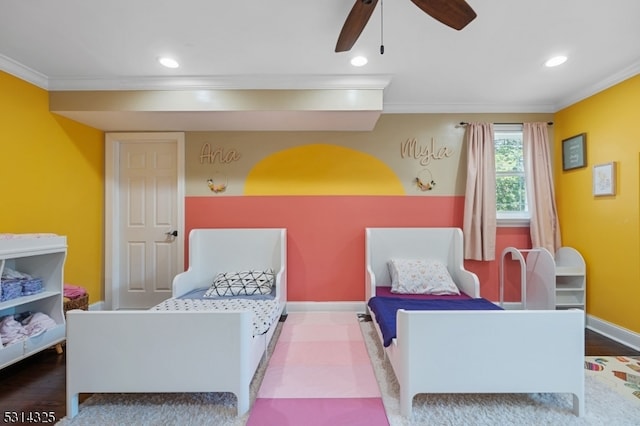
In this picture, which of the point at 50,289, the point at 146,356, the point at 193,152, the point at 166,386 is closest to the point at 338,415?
the point at 166,386

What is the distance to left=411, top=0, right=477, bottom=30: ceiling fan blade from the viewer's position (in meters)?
1.42

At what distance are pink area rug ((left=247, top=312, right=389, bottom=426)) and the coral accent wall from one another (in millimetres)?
596

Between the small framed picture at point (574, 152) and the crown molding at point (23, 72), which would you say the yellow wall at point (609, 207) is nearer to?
the small framed picture at point (574, 152)

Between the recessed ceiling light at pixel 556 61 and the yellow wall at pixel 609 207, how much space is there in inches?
26.7

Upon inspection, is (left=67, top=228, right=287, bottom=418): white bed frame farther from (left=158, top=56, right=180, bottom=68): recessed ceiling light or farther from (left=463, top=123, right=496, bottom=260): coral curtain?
(left=463, top=123, right=496, bottom=260): coral curtain

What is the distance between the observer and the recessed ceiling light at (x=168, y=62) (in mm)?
2408

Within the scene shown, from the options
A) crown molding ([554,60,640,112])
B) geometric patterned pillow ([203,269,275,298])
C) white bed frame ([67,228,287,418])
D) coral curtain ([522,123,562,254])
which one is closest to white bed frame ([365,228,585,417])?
white bed frame ([67,228,287,418])

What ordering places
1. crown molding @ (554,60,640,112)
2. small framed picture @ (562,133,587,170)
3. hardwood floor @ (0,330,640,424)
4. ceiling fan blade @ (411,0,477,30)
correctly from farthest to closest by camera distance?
small framed picture @ (562,133,587,170), crown molding @ (554,60,640,112), hardwood floor @ (0,330,640,424), ceiling fan blade @ (411,0,477,30)

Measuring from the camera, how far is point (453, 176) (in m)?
3.40

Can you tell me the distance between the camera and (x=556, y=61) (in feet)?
7.98

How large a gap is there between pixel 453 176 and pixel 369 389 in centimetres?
244

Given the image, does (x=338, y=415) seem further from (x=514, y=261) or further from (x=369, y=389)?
(x=514, y=261)

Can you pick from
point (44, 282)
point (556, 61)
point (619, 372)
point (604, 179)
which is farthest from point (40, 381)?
point (604, 179)

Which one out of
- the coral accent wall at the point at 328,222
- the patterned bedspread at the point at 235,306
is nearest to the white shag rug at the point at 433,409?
the patterned bedspread at the point at 235,306
